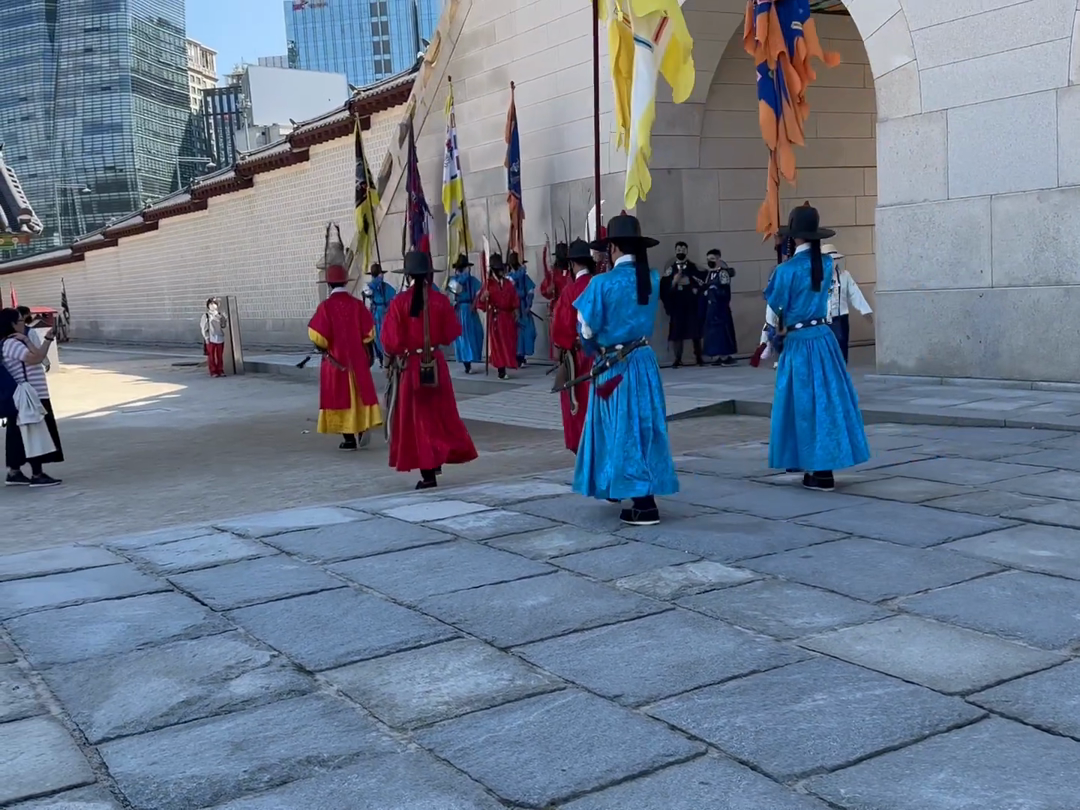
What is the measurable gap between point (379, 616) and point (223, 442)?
6.72 metres

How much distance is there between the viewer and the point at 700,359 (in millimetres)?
14016

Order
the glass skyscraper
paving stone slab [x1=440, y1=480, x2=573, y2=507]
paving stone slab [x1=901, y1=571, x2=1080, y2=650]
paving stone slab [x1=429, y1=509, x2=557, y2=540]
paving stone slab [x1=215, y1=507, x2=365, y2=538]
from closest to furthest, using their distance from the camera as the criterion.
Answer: paving stone slab [x1=901, y1=571, x2=1080, y2=650], paving stone slab [x1=429, y1=509, x2=557, y2=540], paving stone slab [x1=215, y1=507, x2=365, y2=538], paving stone slab [x1=440, y1=480, x2=573, y2=507], the glass skyscraper

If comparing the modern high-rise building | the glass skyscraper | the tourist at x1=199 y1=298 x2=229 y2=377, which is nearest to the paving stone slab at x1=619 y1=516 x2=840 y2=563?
the tourist at x1=199 y1=298 x2=229 y2=377

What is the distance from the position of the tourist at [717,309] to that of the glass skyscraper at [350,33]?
82.0 meters

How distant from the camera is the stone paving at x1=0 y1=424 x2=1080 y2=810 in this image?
2.72 meters

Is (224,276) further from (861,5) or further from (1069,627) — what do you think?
(1069,627)

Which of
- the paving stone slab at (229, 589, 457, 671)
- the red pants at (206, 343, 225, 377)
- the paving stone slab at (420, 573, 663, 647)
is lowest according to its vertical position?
the paving stone slab at (229, 589, 457, 671)

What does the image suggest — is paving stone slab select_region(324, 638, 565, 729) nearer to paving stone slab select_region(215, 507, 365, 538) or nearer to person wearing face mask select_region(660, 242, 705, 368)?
paving stone slab select_region(215, 507, 365, 538)

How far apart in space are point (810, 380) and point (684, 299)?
302 inches

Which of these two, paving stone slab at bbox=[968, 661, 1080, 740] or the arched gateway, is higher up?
the arched gateway

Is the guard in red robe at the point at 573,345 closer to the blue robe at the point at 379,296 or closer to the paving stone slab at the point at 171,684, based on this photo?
the paving stone slab at the point at 171,684

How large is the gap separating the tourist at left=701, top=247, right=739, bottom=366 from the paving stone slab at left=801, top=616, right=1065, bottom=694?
10077 millimetres

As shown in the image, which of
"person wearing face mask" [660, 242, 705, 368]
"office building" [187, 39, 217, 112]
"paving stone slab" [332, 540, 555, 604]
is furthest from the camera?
"office building" [187, 39, 217, 112]

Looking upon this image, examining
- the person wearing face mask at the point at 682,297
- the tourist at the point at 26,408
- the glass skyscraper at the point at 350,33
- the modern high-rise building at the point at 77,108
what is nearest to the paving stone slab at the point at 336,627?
the tourist at the point at 26,408
